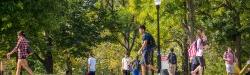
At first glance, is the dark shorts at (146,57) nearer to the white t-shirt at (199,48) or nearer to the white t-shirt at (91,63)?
the white t-shirt at (199,48)

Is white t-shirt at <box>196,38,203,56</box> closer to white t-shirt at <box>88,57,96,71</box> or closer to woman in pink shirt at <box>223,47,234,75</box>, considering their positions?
woman in pink shirt at <box>223,47,234,75</box>

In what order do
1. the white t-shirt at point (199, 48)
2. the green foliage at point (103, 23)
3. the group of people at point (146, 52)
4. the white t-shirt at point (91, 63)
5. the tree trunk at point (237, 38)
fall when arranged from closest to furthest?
the group of people at point (146, 52) < the white t-shirt at point (199, 48) < the green foliage at point (103, 23) < the white t-shirt at point (91, 63) < the tree trunk at point (237, 38)

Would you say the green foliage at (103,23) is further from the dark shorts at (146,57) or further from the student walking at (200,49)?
the student walking at (200,49)

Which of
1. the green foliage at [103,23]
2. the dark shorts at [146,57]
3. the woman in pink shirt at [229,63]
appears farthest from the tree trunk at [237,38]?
the dark shorts at [146,57]

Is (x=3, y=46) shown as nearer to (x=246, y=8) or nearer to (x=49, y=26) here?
(x=49, y=26)

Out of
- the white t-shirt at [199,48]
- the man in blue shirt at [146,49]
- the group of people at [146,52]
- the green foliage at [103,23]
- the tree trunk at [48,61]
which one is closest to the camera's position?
the group of people at [146,52]

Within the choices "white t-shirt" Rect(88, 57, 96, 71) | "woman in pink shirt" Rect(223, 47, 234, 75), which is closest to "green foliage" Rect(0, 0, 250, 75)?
"white t-shirt" Rect(88, 57, 96, 71)

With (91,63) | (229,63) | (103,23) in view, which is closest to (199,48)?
(229,63)

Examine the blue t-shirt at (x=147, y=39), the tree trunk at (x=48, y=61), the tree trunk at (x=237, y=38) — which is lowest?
the tree trunk at (x=48, y=61)

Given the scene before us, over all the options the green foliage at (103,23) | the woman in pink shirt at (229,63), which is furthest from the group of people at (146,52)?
the green foliage at (103,23)

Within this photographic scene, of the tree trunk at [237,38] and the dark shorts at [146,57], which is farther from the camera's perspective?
the tree trunk at [237,38]

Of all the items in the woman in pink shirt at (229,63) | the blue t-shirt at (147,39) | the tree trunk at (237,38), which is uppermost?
the blue t-shirt at (147,39)

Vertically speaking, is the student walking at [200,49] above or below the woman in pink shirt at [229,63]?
above

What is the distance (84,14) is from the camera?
157 feet
